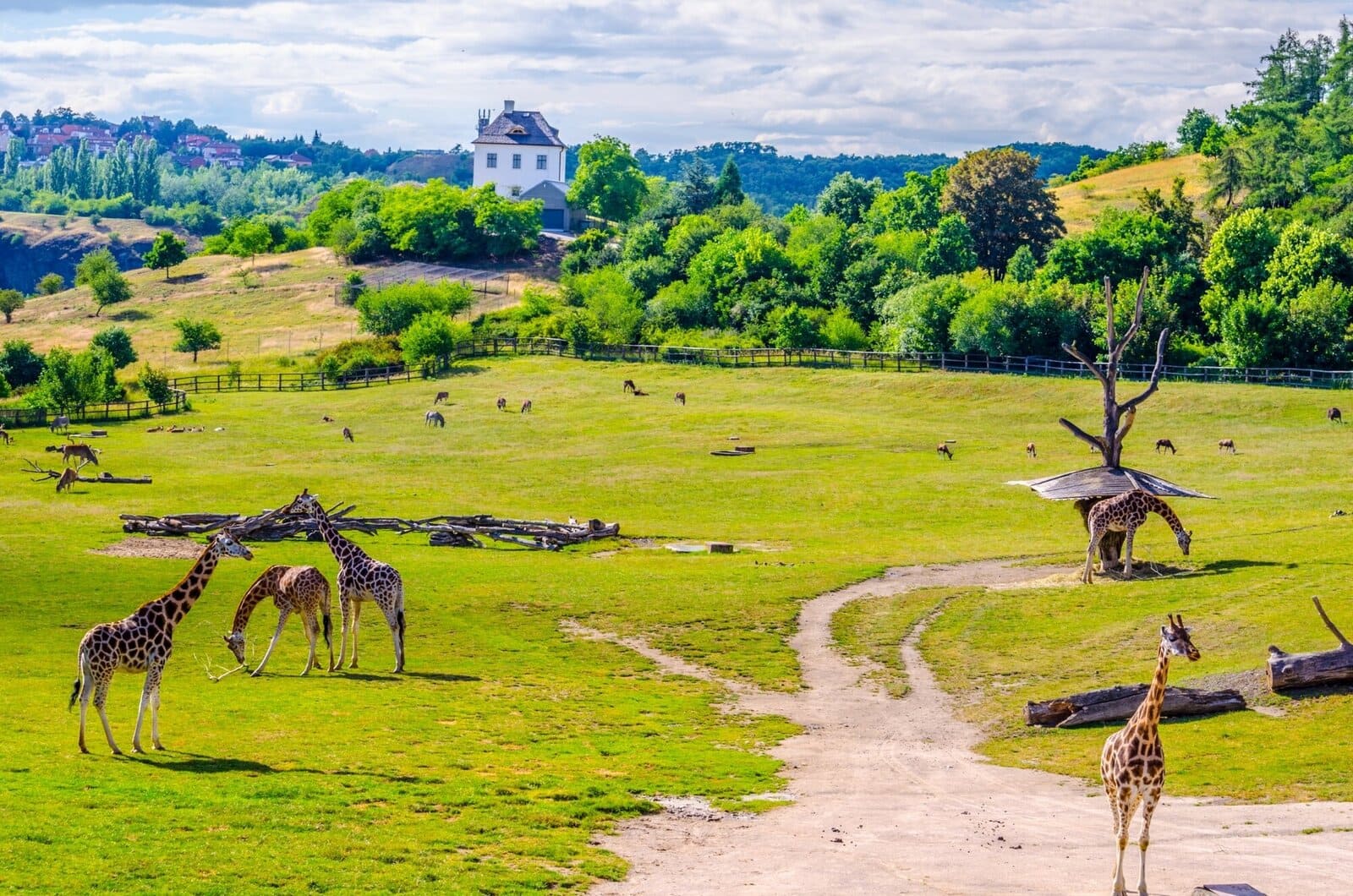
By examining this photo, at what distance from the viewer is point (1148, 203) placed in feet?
429

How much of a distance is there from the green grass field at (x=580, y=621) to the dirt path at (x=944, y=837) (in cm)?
108

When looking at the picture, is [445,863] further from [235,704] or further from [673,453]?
[673,453]

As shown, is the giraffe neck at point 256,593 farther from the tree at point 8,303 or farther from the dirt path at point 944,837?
the tree at point 8,303

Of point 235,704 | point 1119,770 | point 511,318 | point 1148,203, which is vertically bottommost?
point 235,704

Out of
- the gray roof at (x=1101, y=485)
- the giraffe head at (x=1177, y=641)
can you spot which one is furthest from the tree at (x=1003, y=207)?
the giraffe head at (x=1177, y=641)

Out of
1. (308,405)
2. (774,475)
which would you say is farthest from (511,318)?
(774,475)

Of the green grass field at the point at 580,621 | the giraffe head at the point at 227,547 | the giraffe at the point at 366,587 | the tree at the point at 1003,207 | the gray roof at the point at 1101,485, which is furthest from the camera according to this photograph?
the tree at the point at 1003,207

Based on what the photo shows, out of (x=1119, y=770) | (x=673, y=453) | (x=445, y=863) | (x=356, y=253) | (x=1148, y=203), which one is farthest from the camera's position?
(x=356, y=253)

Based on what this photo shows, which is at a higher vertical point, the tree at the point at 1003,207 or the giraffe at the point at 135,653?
the tree at the point at 1003,207

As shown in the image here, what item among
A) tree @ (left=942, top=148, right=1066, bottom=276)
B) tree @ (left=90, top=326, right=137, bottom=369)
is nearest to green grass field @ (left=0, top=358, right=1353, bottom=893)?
tree @ (left=90, top=326, right=137, bottom=369)

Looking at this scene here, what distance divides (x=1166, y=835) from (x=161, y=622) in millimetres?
17915

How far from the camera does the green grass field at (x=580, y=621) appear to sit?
2253 centimetres

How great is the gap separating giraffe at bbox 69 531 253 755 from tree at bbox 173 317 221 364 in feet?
380

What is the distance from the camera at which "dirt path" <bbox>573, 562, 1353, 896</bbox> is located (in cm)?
2108
